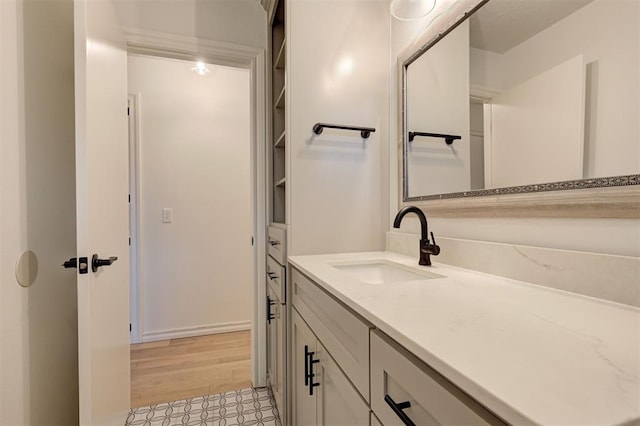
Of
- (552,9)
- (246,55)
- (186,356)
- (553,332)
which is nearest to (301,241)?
(553,332)

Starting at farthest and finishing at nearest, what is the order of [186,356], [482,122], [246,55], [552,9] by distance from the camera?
[186,356], [246,55], [482,122], [552,9]

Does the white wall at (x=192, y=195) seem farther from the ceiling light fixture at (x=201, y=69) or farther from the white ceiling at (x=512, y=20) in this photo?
the white ceiling at (x=512, y=20)

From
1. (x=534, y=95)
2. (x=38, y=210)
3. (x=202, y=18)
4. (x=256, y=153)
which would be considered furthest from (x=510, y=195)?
(x=202, y=18)

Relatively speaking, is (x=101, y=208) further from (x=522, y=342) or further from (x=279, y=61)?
(x=522, y=342)

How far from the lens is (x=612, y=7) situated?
66 cm

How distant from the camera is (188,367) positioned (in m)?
1.99

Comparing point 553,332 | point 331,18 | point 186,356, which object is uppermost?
point 331,18

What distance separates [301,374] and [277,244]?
612 millimetres

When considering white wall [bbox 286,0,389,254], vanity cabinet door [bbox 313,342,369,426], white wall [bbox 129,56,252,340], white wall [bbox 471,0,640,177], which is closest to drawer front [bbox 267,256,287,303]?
white wall [bbox 286,0,389,254]

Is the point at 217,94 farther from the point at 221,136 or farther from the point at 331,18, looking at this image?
the point at 331,18

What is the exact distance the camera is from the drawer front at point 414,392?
14.4 inches

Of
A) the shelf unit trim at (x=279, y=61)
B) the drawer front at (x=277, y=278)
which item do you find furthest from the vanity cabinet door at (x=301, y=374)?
the shelf unit trim at (x=279, y=61)

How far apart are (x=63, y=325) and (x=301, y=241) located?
103 cm

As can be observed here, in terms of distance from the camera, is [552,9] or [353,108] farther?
[353,108]
